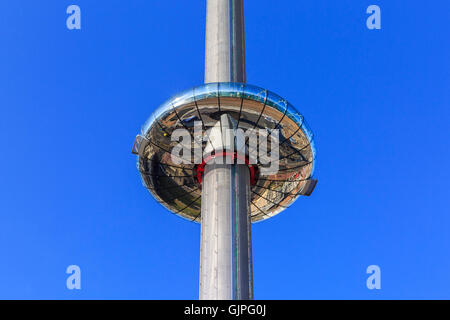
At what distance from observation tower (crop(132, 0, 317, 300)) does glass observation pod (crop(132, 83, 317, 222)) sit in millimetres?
54

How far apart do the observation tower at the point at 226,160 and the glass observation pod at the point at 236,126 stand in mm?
54

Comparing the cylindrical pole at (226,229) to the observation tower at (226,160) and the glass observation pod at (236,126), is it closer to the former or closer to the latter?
the observation tower at (226,160)

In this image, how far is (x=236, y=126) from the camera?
32.1m

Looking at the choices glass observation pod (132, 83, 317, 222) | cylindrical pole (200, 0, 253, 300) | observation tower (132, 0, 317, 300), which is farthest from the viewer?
glass observation pod (132, 83, 317, 222)

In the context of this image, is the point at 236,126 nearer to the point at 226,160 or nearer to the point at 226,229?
the point at 226,160

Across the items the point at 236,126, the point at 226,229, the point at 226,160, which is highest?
the point at 236,126

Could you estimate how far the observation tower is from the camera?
28.1m

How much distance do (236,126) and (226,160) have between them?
2.15 m

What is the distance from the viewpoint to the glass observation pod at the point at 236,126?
101 ft

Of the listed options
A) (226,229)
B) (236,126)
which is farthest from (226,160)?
(226,229)

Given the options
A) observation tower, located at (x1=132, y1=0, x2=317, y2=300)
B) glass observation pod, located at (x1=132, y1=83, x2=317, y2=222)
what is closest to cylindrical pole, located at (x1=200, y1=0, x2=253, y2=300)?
observation tower, located at (x1=132, y1=0, x2=317, y2=300)

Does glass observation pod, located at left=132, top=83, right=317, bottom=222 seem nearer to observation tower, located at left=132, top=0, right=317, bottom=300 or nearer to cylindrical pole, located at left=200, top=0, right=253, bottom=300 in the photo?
observation tower, located at left=132, top=0, right=317, bottom=300

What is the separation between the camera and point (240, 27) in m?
38.9
